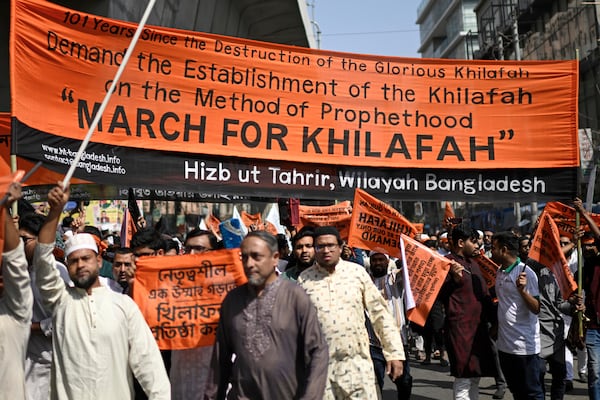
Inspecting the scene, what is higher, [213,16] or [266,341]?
[213,16]

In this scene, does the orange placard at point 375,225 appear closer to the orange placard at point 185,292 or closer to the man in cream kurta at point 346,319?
the man in cream kurta at point 346,319

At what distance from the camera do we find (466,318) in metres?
7.32

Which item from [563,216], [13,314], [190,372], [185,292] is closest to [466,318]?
[563,216]

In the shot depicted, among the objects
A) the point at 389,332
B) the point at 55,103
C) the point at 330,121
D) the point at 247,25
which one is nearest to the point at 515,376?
the point at 389,332

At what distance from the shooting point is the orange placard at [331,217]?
8648 mm

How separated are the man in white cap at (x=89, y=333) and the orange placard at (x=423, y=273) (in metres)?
3.12

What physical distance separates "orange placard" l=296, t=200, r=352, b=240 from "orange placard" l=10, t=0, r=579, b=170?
75.0 inches

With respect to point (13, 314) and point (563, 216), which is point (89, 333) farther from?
point (563, 216)

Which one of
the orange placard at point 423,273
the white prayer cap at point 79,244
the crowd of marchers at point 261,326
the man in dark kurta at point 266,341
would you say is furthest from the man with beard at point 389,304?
the white prayer cap at point 79,244

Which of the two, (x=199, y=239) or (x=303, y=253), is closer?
(x=199, y=239)

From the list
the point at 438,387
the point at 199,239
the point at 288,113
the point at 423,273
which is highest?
the point at 288,113

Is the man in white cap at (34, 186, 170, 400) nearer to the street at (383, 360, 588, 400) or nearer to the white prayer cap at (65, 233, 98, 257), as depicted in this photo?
the white prayer cap at (65, 233, 98, 257)

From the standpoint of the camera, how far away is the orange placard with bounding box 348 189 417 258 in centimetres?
688

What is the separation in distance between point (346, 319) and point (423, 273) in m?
2.08
